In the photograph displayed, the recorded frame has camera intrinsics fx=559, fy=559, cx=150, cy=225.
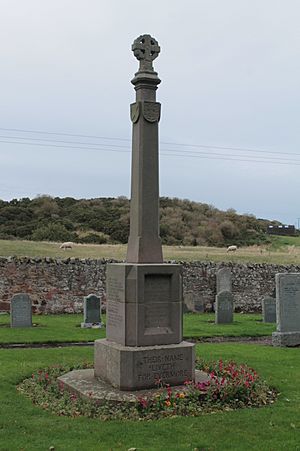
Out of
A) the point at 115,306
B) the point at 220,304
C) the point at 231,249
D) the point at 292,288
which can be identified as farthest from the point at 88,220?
the point at 115,306

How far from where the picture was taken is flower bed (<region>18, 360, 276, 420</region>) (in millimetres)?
7496

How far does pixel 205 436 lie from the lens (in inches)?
260

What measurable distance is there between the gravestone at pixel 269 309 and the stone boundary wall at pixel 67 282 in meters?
4.86

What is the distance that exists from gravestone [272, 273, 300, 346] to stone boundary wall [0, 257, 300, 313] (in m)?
10.1

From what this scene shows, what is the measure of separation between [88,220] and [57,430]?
46.4m

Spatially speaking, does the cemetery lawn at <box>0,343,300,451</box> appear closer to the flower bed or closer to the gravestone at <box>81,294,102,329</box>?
the flower bed

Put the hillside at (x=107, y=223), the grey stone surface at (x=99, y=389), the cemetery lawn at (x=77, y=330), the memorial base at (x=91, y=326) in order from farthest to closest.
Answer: the hillside at (x=107, y=223) < the memorial base at (x=91, y=326) < the cemetery lawn at (x=77, y=330) < the grey stone surface at (x=99, y=389)

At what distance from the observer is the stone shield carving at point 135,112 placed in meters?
9.00

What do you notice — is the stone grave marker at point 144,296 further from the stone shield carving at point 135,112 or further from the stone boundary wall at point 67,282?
the stone boundary wall at point 67,282

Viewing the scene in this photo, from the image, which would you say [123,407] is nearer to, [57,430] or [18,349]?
[57,430]

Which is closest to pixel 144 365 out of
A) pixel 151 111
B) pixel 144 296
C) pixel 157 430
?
pixel 144 296

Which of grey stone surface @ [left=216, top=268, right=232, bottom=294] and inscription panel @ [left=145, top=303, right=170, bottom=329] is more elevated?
grey stone surface @ [left=216, top=268, right=232, bottom=294]

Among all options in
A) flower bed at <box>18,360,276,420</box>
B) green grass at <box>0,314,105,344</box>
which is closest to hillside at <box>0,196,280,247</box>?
green grass at <box>0,314,105,344</box>

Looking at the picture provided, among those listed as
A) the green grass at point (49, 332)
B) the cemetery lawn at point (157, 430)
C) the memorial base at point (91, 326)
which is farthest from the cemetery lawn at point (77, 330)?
the cemetery lawn at point (157, 430)
